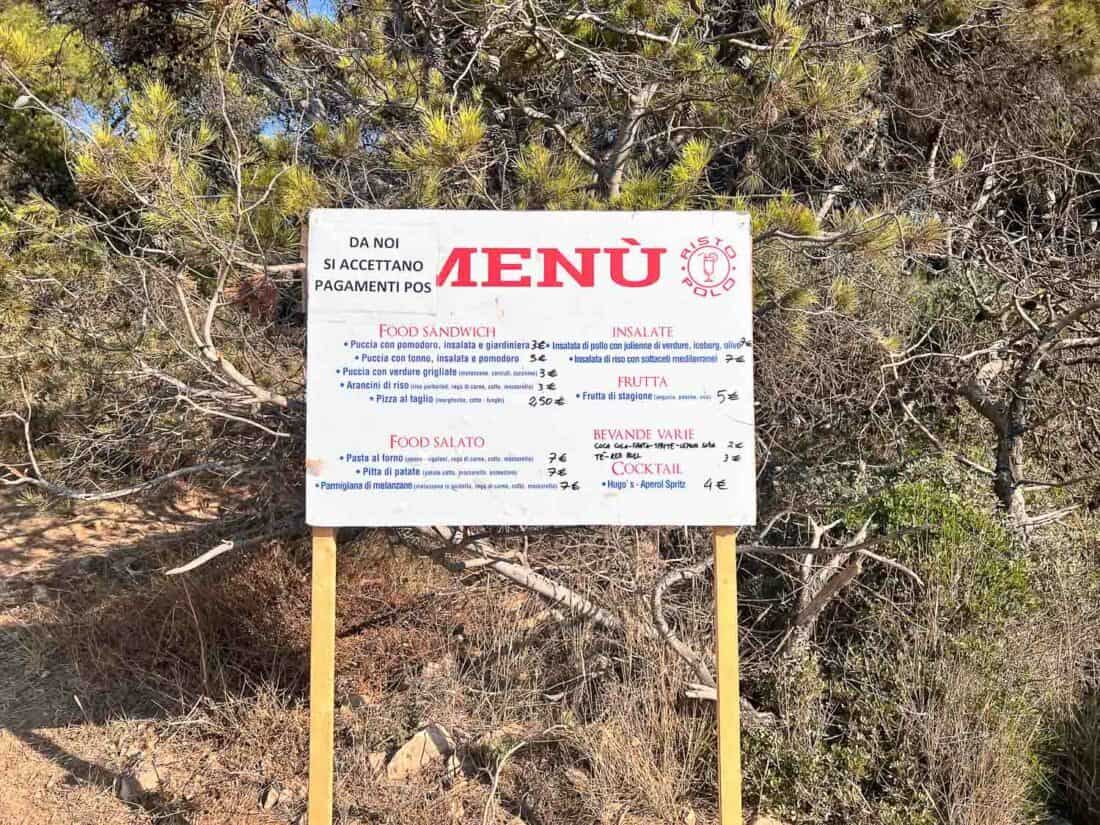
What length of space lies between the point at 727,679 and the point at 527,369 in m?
1.26

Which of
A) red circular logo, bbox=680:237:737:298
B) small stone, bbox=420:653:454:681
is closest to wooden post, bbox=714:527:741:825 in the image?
red circular logo, bbox=680:237:737:298

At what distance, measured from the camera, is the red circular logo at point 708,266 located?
285 centimetres

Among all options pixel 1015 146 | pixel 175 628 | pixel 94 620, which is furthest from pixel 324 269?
pixel 1015 146

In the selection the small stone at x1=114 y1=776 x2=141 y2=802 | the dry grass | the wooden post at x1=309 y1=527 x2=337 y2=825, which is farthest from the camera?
the small stone at x1=114 y1=776 x2=141 y2=802

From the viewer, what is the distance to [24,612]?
508 centimetres

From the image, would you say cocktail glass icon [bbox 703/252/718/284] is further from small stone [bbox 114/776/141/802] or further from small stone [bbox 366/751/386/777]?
small stone [bbox 114/776/141/802]

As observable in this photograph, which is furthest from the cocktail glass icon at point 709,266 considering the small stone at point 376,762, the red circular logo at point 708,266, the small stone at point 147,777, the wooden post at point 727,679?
the small stone at point 147,777

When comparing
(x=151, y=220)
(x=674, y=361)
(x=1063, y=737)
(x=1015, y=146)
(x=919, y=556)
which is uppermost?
(x=1015, y=146)

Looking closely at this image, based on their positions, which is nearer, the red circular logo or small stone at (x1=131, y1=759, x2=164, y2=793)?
the red circular logo

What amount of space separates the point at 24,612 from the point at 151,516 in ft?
3.42

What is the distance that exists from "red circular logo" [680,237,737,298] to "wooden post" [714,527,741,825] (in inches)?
32.9

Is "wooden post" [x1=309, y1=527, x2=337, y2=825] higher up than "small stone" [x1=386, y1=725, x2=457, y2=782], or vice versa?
"wooden post" [x1=309, y1=527, x2=337, y2=825]

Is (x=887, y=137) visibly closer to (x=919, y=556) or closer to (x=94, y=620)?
(x=919, y=556)

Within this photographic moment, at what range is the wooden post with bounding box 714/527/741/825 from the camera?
2760 millimetres
